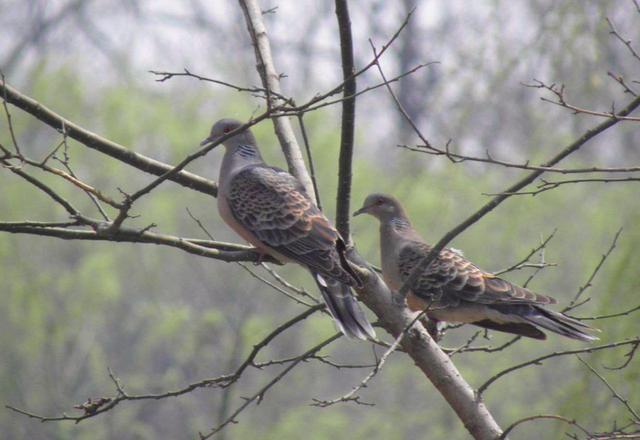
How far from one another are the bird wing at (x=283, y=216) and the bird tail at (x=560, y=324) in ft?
2.90

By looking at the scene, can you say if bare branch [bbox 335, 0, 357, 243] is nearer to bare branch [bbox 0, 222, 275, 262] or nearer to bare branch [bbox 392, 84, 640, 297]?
bare branch [bbox 392, 84, 640, 297]

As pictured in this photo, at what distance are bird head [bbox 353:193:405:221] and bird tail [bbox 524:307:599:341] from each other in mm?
1256

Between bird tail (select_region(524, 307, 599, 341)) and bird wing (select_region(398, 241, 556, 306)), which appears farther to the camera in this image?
bird wing (select_region(398, 241, 556, 306))

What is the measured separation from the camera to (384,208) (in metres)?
5.04

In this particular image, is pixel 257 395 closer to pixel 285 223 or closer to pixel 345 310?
pixel 345 310

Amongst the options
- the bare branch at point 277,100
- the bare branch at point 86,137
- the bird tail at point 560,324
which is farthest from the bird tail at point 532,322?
the bare branch at point 86,137

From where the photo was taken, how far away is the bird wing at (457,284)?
4.06 m

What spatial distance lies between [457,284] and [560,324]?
662mm

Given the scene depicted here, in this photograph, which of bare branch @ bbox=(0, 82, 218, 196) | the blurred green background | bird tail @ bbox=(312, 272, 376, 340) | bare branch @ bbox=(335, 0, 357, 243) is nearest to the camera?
bare branch @ bbox=(335, 0, 357, 243)

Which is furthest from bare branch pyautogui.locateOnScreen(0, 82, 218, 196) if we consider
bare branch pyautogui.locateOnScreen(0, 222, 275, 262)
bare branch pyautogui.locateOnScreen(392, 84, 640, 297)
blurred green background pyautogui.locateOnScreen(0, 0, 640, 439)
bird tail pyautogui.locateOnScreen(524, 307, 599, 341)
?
blurred green background pyautogui.locateOnScreen(0, 0, 640, 439)

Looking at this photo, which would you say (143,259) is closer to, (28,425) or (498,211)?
(28,425)

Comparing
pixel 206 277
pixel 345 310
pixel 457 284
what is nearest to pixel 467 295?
pixel 457 284

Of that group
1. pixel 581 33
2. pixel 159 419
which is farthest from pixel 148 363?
pixel 581 33

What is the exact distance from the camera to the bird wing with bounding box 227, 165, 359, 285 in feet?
12.0
